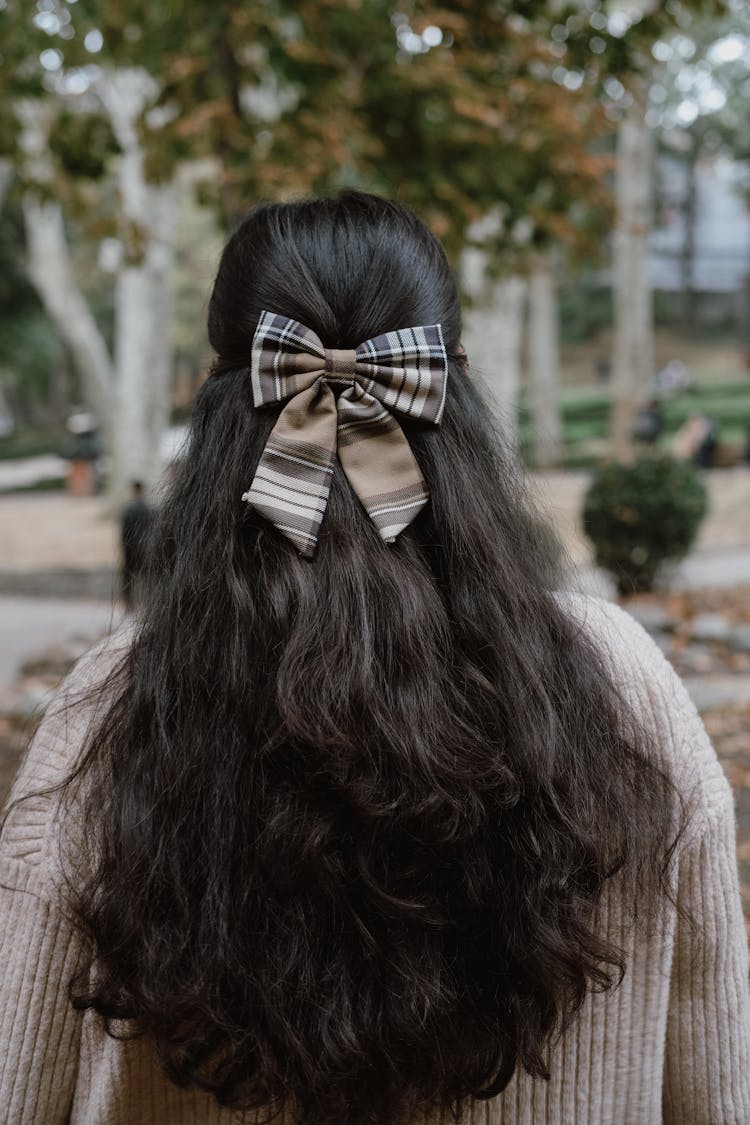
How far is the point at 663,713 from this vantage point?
4.12 ft

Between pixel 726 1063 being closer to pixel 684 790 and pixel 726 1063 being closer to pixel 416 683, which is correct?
pixel 684 790

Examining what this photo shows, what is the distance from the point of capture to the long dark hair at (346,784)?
3.68 ft

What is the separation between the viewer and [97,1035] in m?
1.27

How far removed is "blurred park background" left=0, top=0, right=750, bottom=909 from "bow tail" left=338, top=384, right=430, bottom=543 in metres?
0.31

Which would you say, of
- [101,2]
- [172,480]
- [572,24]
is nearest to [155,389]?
[101,2]

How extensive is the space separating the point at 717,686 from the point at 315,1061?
18.6 ft

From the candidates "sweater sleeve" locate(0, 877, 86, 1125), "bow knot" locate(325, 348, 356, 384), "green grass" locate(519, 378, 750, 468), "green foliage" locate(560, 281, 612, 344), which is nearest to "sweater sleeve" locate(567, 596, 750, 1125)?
"bow knot" locate(325, 348, 356, 384)

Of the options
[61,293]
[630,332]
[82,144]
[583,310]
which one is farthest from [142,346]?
[583,310]

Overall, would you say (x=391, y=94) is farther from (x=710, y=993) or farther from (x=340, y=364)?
(x=710, y=993)

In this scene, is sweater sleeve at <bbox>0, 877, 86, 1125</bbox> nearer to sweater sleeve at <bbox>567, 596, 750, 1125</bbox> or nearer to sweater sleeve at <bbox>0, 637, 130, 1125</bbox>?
sweater sleeve at <bbox>0, 637, 130, 1125</bbox>

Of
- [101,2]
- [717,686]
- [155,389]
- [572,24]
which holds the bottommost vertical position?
[717,686]

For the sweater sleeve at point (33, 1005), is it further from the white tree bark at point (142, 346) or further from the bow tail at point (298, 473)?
the white tree bark at point (142, 346)

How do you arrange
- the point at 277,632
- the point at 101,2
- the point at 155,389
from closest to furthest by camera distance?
the point at 277,632 → the point at 101,2 → the point at 155,389

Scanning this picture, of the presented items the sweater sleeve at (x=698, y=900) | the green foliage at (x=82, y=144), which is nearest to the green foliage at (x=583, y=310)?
Answer: the green foliage at (x=82, y=144)
